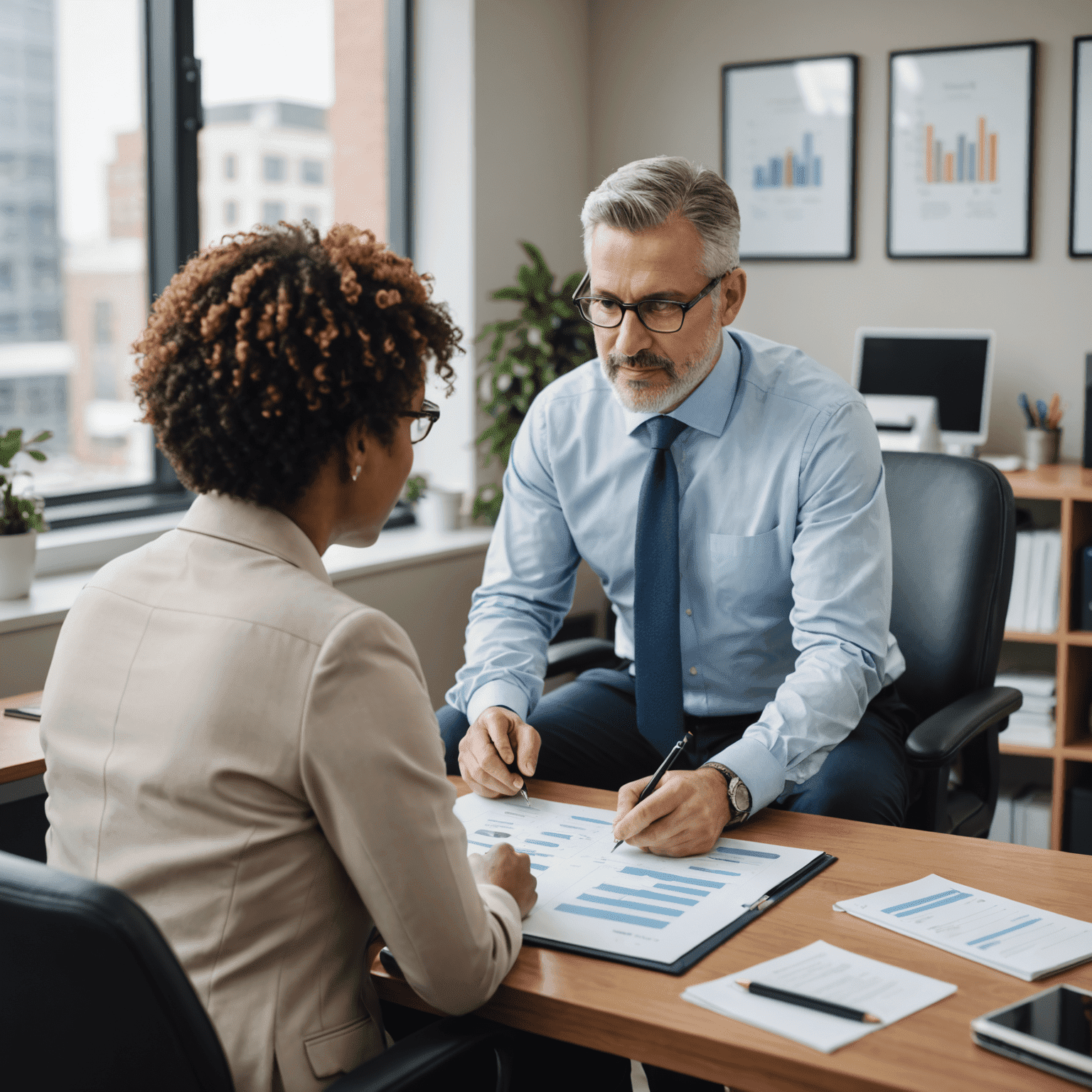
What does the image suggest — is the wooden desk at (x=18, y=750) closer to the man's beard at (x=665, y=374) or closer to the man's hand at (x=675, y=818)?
the man's hand at (x=675, y=818)

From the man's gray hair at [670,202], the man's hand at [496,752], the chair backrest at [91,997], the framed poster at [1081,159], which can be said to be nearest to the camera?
the chair backrest at [91,997]

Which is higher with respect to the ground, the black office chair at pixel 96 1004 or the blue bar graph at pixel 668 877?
the black office chair at pixel 96 1004

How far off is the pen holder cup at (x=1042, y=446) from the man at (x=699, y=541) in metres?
1.51

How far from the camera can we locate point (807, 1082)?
0.87 m

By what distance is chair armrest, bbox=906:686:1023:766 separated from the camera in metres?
1.64

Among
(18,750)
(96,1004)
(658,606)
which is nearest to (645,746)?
(658,606)

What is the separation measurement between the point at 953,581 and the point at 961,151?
74.6 inches

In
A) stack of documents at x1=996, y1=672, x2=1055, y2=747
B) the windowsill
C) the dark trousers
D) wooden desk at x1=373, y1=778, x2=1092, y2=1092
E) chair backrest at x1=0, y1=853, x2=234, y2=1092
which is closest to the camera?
chair backrest at x1=0, y1=853, x2=234, y2=1092

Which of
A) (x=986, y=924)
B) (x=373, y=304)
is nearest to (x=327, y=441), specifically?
(x=373, y=304)

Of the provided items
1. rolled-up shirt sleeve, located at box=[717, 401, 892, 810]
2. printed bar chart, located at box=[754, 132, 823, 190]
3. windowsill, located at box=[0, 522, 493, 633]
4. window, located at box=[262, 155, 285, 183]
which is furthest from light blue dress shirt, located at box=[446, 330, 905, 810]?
printed bar chart, located at box=[754, 132, 823, 190]


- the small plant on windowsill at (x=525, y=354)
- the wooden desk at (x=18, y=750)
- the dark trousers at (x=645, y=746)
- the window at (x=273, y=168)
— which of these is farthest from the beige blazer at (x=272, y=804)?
the window at (x=273, y=168)

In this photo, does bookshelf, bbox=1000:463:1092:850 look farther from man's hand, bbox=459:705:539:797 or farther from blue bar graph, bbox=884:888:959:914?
blue bar graph, bbox=884:888:959:914

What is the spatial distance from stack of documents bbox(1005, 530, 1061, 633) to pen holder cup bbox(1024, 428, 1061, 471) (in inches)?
10.8

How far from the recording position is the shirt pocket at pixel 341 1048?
3.08 ft
